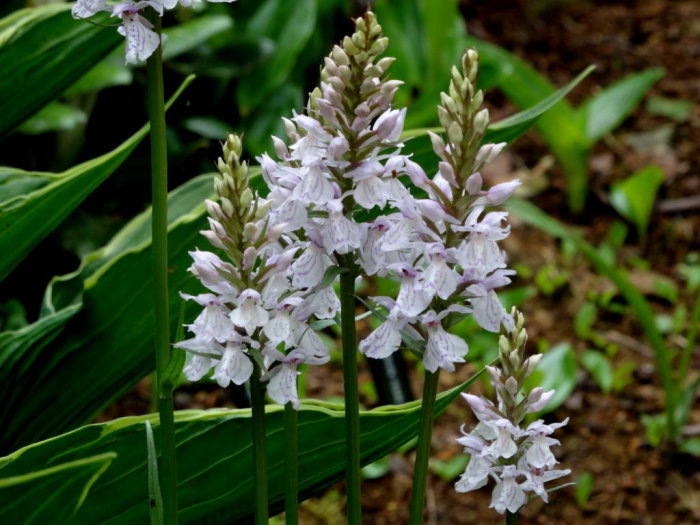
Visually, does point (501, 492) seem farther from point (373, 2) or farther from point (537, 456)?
point (373, 2)

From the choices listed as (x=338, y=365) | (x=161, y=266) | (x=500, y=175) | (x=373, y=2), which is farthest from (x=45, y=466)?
(x=500, y=175)

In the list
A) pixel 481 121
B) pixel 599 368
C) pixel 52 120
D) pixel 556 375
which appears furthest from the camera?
pixel 599 368

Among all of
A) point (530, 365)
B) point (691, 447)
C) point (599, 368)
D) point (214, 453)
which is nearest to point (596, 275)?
point (599, 368)

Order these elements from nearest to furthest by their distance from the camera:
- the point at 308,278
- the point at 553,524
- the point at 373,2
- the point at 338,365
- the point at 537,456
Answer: the point at 308,278 → the point at 537,456 → the point at 553,524 → the point at 338,365 → the point at 373,2

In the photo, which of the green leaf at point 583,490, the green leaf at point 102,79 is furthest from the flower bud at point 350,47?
the green leaf at point 583,490

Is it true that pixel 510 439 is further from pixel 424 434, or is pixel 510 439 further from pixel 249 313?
pixel 249 313

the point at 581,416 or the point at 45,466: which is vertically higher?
the point at 45,466
